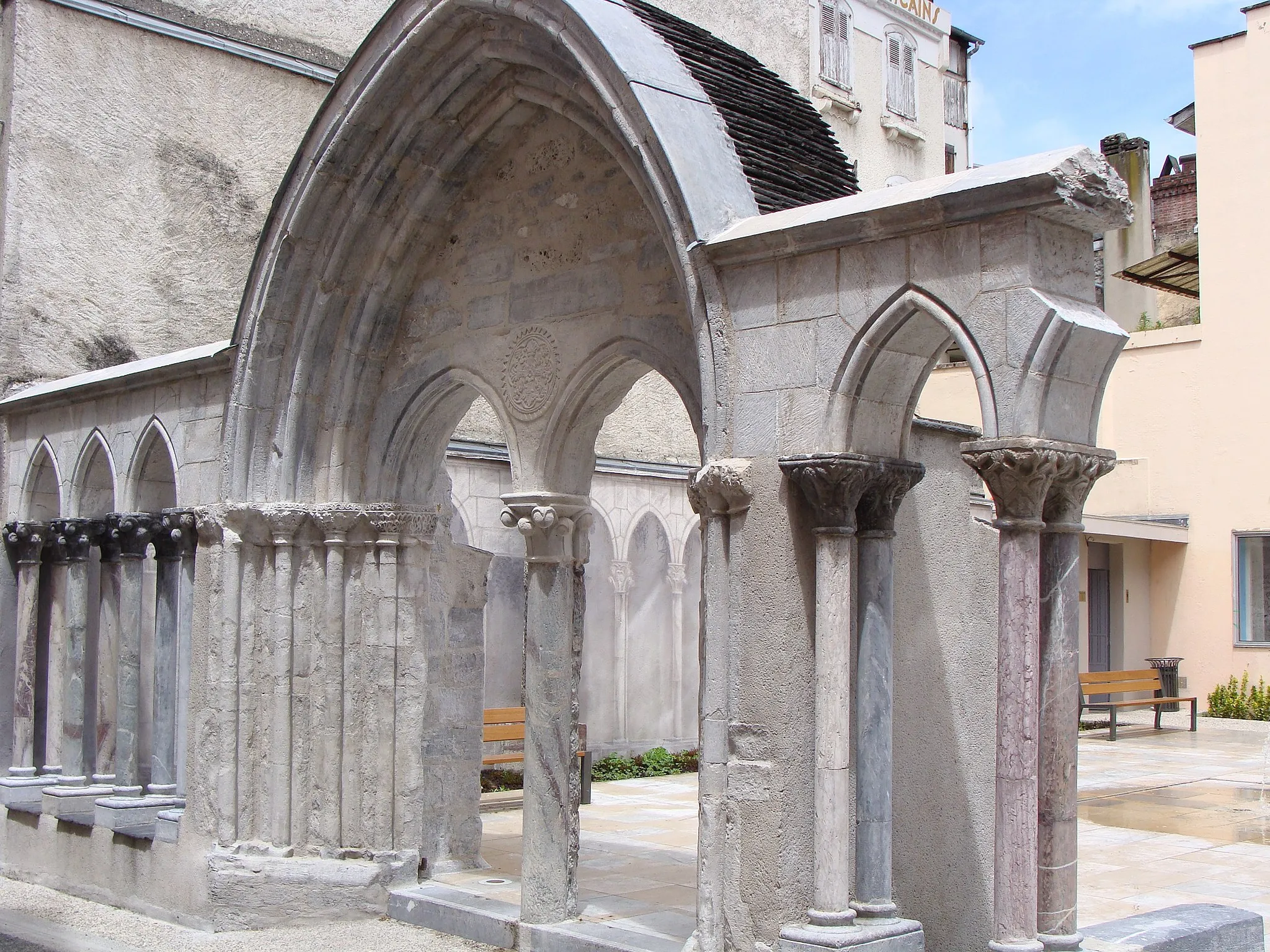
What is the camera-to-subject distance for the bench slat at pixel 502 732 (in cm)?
1038

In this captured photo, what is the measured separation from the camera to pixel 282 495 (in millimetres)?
7582

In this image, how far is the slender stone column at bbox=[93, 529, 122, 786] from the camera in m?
8.66

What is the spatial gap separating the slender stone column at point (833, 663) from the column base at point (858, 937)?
43mm

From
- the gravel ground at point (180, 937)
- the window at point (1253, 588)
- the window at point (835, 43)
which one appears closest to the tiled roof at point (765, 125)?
the gravel ground at point (180, 937)

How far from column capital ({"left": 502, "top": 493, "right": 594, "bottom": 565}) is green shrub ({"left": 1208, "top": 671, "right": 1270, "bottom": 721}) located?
12.8 meters

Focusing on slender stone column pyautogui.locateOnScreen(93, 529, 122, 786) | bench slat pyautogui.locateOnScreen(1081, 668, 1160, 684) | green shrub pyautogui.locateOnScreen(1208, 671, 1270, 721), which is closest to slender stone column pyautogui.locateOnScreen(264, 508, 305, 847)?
slender stone column pyautogui.locateOnScreen(93, 529, 122, 786)

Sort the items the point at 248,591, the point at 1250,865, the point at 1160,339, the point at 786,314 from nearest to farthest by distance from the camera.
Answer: the point at 786,314
the point at 248,591
the point at 1250,865
the point at 1160,339

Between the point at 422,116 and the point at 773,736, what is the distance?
370cm

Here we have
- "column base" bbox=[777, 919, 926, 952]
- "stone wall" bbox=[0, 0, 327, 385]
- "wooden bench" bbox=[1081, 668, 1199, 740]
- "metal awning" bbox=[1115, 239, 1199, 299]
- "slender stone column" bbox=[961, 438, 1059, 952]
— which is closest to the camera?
"slender stone column" bbox=[961, 438, 1059, 952]

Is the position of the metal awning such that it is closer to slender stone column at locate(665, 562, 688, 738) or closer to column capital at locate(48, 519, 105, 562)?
slender stone column at locate(665, 562, 688, 738)

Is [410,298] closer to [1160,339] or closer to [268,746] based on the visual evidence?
[268,746]

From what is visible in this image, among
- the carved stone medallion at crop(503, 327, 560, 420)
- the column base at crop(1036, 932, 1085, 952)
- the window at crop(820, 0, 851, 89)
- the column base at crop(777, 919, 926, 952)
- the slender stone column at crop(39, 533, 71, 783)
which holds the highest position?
the window at crop(820, 0, 851, 89)

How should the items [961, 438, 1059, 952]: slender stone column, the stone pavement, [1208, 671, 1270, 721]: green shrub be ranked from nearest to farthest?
1. [961, 438, 1059, 952]: slender stone column
2. the stone pavement
3. [1208, 671, 1270, 721]: green shrub

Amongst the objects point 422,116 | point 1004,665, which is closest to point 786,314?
point 1004,665
